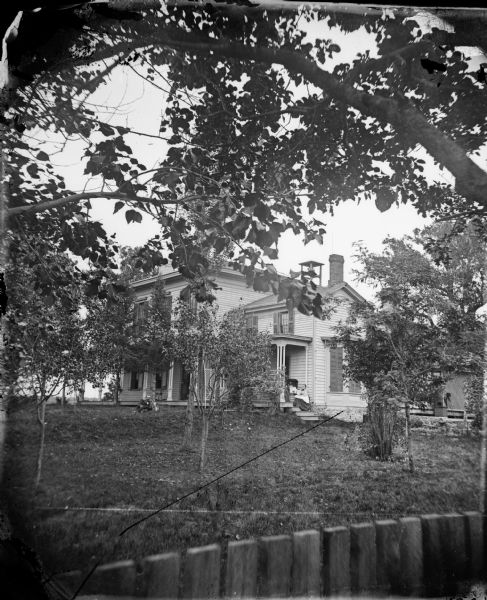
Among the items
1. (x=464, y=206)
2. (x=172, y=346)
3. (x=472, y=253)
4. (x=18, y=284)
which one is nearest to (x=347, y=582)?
(x=172, y=346)

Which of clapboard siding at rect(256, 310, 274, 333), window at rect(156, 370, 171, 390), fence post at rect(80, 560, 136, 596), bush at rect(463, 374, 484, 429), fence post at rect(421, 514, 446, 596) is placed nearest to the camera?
fence post at rect(80, 560, 136, 596)

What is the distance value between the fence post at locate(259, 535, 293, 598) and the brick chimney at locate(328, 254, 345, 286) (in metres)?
0.75

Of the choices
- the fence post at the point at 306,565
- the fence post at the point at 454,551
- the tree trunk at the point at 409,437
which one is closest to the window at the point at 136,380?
the fence post at the point at 306,565

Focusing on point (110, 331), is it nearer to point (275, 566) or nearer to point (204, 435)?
point (204, 435)

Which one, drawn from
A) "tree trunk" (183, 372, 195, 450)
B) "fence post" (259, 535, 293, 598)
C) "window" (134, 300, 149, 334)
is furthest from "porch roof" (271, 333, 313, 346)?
"fence post" (259, 535, 293, 598)

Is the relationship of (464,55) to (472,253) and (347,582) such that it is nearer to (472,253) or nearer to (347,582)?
(472,253)

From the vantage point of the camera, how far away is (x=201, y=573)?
913 millimetres

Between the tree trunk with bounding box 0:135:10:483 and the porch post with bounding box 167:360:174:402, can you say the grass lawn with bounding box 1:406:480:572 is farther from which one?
the porch post with bounding box 167:360:174:402

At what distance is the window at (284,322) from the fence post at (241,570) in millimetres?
606

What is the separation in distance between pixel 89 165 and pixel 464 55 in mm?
1226

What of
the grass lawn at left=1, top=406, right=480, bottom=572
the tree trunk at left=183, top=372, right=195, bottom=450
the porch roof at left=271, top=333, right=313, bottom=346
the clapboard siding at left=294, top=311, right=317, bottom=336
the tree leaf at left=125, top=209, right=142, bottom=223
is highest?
the tree leaf at left=125, top=209, right=142, bottom=223

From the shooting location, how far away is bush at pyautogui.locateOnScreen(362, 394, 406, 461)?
4.00ft

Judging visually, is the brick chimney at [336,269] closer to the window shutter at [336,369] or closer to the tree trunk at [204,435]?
the window shutter at [336,369]

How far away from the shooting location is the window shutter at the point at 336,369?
4.18 ft
